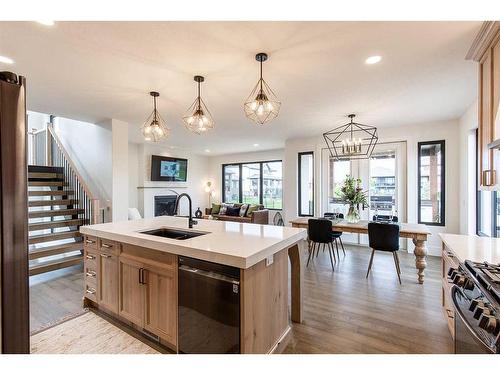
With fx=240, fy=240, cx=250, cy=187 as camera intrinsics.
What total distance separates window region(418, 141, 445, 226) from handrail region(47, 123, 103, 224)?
6.01 m

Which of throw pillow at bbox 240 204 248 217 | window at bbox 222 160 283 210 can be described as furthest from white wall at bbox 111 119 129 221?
window at bbox 222 160 283 210

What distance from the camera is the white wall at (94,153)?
441 centimetres

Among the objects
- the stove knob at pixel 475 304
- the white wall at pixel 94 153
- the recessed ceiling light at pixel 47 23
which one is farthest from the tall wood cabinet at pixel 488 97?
the white wall at pixel 94 153

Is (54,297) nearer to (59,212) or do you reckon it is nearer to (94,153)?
(59,212)

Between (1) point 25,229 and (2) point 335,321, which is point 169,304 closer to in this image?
(1) point 25,229

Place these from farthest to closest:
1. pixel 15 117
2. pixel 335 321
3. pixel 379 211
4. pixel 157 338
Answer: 1. pixel 379 211
2. pixel 335 321
3. pixel 157 338
4. pixel 15 117

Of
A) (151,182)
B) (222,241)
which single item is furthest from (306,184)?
(222,241)

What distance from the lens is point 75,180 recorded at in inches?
189

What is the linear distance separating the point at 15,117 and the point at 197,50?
1.71 m

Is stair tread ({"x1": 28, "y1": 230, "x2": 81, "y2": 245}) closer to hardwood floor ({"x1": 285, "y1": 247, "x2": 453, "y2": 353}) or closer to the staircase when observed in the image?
the staircase

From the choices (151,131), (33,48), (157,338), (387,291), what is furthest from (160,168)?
(387,291)

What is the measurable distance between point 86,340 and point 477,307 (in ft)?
8.97

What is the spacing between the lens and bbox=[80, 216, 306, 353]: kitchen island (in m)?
1.54
